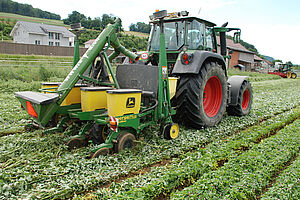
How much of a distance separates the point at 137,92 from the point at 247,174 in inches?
80.9

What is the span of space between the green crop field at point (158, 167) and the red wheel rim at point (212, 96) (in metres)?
0.87

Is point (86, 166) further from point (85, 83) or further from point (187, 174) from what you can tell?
point (85, 83)

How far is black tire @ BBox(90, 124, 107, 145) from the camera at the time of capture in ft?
14.1

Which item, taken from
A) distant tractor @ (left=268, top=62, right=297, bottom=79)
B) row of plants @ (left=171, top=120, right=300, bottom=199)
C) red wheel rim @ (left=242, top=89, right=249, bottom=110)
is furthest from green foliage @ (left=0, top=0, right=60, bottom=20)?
row of plants @ (left=171, top=120, right=300, bottom=199)

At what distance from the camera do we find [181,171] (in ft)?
11.2

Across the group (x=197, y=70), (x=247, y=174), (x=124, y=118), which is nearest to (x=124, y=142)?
(x=124, y=118)

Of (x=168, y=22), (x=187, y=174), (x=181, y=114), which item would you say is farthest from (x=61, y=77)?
(x=187, y=174)

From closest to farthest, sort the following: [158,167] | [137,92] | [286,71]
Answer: [158,167] < [137,92] < [286,71]

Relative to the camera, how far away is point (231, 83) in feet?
23.2

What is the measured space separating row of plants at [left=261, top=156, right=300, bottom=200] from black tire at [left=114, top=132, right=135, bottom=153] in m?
2.10

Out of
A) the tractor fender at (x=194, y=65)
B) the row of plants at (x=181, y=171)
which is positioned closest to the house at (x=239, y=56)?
the tractor fender at (x=194, y=65)

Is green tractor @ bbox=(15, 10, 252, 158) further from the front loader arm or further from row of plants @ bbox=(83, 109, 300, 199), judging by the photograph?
row of plants @ bbox=(83, 109, 300, 199)

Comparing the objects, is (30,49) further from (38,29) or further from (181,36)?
(181,36)

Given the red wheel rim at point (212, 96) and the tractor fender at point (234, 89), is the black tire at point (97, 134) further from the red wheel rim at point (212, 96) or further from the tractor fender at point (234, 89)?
the tractor fender at point (234, 89)
